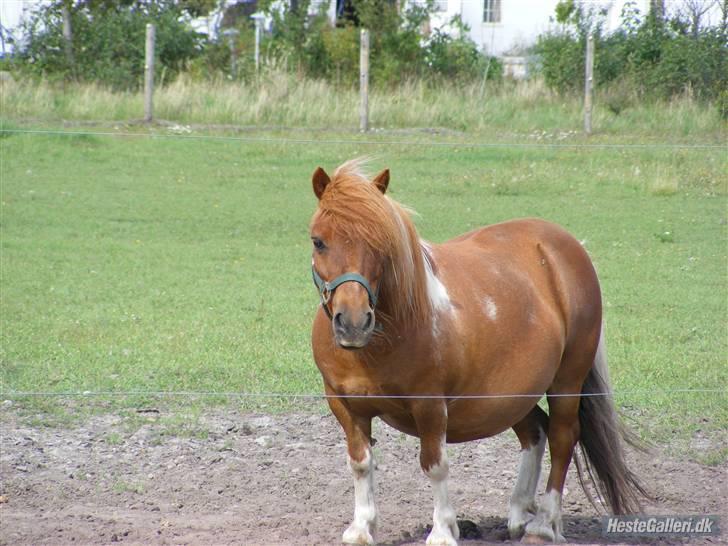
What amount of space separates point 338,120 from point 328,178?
13307 mm

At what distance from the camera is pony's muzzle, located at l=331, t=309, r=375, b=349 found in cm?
370

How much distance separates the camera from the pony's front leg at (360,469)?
4305mm

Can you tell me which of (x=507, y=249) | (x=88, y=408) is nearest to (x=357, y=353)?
(x=507, y=249)

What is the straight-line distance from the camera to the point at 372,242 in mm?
3871

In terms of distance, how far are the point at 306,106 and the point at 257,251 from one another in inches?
227

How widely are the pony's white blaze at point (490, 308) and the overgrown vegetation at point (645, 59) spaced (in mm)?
6348

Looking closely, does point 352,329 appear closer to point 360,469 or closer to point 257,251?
point 360,469

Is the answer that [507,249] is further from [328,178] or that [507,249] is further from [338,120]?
[338,120]

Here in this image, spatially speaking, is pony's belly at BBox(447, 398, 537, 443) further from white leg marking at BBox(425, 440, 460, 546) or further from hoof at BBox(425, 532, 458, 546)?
hoof at BBox(425, 532, 458, 546)

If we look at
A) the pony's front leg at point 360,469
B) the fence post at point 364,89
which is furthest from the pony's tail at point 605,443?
the fence post at point 364,89

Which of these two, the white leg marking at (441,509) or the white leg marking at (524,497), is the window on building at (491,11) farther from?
the white leg marking at (441,509)

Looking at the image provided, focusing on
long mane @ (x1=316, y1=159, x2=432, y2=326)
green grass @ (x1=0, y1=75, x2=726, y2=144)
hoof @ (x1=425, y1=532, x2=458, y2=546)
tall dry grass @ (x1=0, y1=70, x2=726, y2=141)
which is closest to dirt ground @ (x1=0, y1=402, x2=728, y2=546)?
hoof @ (x1=425, y1=532, x2=458, y2=546)

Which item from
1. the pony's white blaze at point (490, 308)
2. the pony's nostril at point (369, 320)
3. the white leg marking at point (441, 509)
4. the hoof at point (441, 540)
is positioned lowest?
the hoof at point (441, 540)

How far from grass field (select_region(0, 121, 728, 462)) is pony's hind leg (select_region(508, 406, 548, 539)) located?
1497 mm
